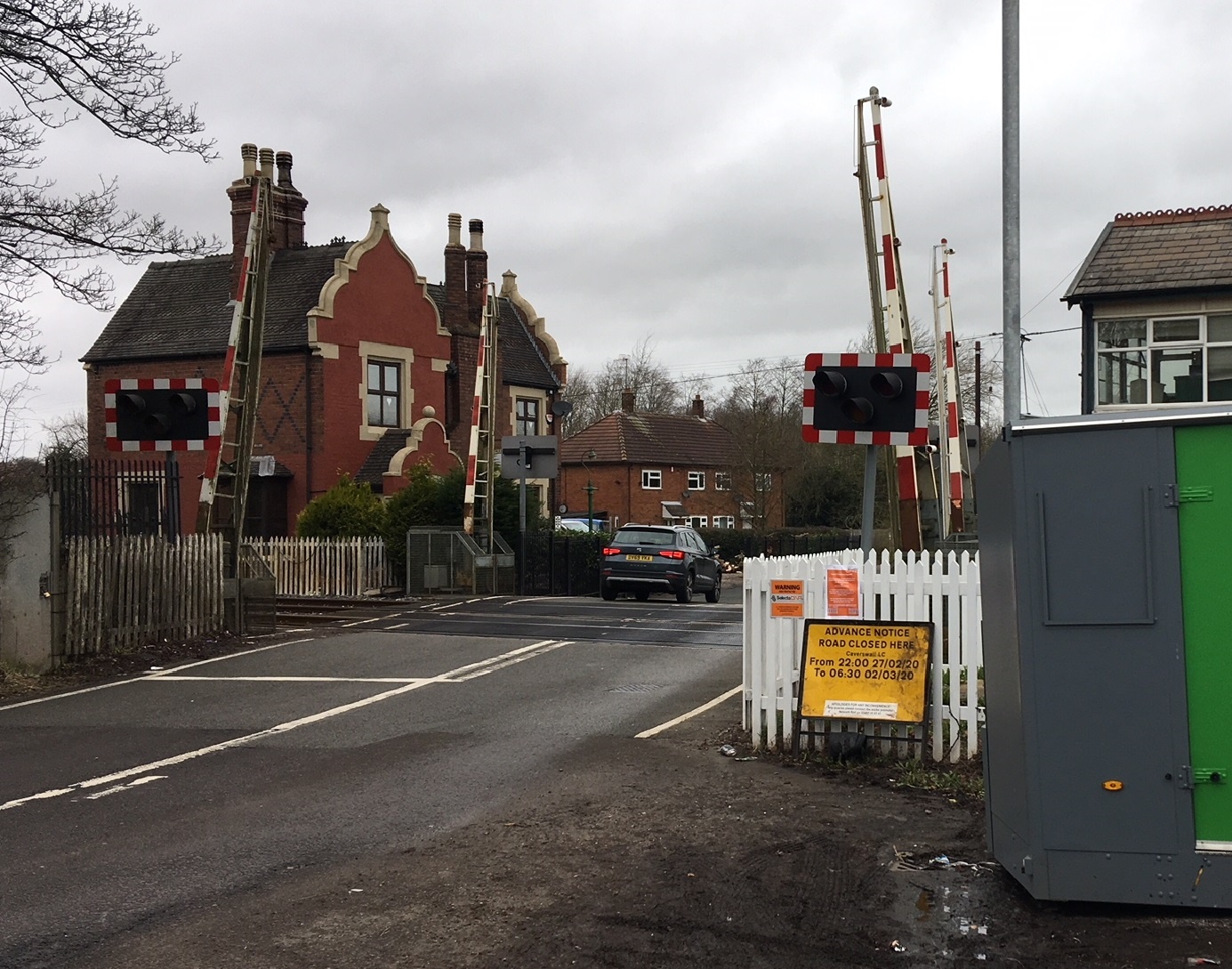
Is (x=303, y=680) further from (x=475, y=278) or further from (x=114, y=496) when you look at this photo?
(x=475, y=278)

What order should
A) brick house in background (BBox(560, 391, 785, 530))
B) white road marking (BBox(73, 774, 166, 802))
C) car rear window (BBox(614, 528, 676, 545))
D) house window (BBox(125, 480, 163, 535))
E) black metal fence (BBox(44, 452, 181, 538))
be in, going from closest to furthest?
white road marking (BBox(73, 774, 166, 802)) → black metal fence (BBox(44, 452, 181, 538)) → house window (BBox(125, 480, 163, 535)) → car rear window (BBox(614, 528, 676, 545)) → brick house in background (BBox(560, 391, 785, 530))

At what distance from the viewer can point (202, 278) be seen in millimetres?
41125

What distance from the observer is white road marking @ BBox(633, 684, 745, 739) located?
10820 mm

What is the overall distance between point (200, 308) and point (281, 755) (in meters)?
32.2

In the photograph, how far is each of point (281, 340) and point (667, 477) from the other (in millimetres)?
36207

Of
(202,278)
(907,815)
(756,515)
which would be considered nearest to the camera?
(907,815)

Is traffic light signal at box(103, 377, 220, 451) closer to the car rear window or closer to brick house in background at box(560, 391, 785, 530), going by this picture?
the car rear window

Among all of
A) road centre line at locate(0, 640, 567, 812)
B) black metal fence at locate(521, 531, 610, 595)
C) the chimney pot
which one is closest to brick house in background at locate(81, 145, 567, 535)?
the chimney pot

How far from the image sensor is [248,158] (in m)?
38.6

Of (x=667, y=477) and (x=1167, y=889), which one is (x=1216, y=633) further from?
(x=667, y=477)

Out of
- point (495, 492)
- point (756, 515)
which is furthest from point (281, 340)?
point (756, 515)

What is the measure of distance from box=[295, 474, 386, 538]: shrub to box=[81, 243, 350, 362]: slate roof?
5.52 m

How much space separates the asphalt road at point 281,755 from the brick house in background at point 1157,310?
47.7 feet

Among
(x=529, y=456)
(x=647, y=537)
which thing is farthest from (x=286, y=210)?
(x=647, y=537)
